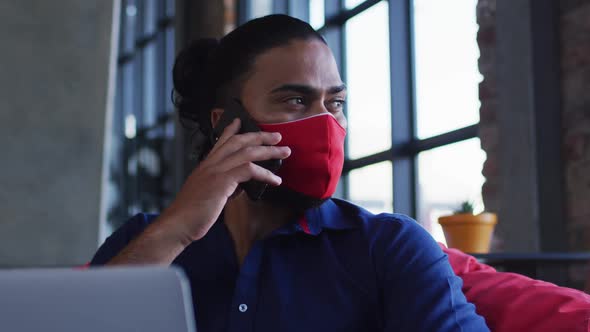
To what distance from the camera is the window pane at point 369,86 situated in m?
3.92

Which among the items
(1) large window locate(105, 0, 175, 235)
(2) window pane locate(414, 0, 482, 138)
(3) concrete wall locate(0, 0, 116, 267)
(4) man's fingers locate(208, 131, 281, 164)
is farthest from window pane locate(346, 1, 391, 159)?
(1) large window locate(105, 0, 175, 235)

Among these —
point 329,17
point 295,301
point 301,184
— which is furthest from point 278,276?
point 329,17

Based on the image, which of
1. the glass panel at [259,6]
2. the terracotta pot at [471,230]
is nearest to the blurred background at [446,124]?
the terracotta pot at [471,230]

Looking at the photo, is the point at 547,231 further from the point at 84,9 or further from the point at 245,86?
the point at 84,9

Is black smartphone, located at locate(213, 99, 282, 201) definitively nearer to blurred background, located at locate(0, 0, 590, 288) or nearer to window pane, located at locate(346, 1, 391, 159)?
blurred background, located at locate(0, 0, 590, 288)

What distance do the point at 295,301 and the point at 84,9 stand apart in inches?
76.4

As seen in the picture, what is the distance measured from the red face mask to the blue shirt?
0.16ft

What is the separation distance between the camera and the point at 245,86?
4.70ft

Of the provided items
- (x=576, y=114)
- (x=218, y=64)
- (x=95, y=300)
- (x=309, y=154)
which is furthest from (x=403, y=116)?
(x=95, y=300)

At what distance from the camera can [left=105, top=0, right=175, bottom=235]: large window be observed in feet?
24.6

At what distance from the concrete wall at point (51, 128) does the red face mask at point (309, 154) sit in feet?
5.06

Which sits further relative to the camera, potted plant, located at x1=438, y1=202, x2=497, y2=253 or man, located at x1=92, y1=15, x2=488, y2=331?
potted plant, located at x1=438, y1=202, x2=497, y2=253

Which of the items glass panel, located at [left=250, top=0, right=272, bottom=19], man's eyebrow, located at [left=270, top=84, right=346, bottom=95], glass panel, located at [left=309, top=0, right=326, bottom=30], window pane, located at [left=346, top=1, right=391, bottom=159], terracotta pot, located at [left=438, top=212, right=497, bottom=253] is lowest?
terracotta pot, located at [left=438, top=212, right=497, bottom=253]

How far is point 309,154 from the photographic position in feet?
4.47
